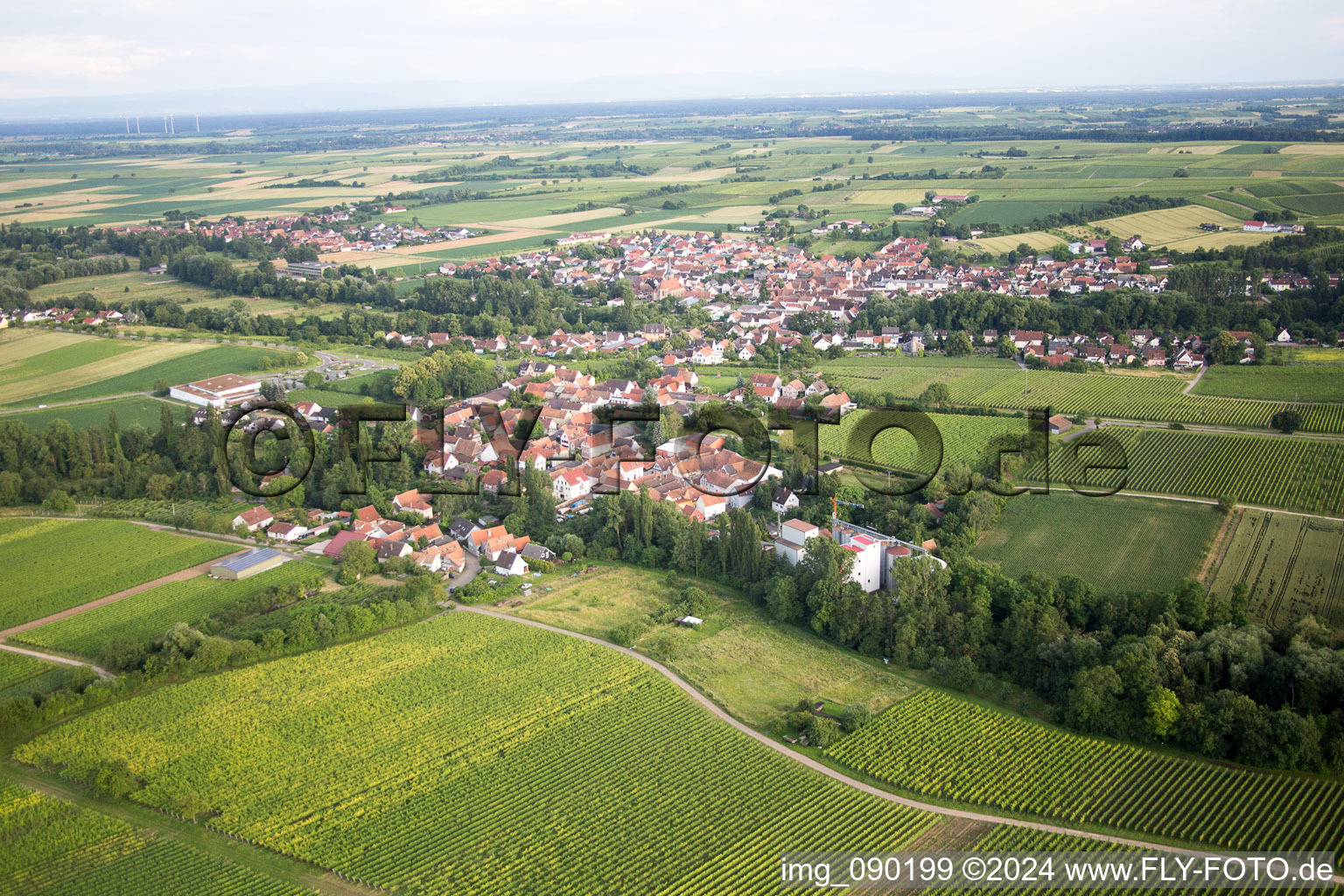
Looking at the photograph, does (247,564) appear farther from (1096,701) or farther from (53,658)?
(1096,701)

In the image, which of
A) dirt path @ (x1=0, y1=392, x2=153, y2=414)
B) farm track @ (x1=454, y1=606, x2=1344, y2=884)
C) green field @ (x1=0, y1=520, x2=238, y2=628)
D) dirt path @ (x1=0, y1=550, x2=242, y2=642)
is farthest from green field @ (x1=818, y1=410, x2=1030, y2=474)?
dirt path @ (x1=0, y1=392, x2=153, y2=414)

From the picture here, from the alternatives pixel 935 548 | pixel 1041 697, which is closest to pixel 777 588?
pixel 935 548

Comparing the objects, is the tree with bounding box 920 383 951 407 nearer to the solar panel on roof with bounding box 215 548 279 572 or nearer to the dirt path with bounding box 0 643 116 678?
the solar panel on roof with bounding box 215 548 279 572

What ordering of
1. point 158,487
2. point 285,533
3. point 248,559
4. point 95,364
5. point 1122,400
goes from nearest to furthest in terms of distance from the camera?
point 248,559 → point 285,533 → point 158,487 → point 1122,400 → point 95,364

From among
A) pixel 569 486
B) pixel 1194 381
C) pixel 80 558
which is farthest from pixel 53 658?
pixel 1194 381

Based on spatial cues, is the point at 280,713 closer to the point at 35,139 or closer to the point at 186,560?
the point at 186,560

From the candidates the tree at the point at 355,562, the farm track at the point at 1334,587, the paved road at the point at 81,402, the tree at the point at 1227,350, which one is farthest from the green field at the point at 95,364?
the tree at the point at 1227,350
